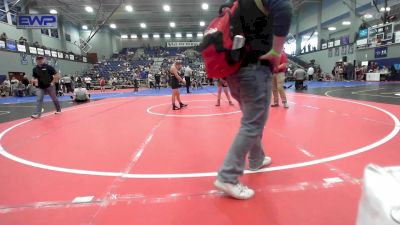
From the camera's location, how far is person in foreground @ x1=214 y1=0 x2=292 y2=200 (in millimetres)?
1913

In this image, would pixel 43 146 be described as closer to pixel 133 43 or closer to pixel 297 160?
pixel 297 160

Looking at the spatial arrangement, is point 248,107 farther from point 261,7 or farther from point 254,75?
point 261,7

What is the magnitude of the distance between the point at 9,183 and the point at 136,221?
171cm

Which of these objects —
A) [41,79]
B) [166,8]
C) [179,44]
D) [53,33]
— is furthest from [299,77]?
[179,44]

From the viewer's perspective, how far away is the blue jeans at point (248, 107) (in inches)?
82.7

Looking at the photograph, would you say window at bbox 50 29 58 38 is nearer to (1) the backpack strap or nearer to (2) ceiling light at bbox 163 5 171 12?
(2) ceiling light at bbox 163 5 171 12

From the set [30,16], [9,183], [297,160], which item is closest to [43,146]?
[9,183]

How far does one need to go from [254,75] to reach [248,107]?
271 millimetres

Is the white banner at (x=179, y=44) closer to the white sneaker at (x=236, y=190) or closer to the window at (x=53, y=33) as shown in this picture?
the window at (x=53, y=33)

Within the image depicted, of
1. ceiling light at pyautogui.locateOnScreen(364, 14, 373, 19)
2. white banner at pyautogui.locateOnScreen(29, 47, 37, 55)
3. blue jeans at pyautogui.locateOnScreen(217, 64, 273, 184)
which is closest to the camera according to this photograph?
blue jeans at pyautogui.locateOnScreen(217, 64, 273, 184)

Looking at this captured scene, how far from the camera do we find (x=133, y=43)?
49000 millimetres

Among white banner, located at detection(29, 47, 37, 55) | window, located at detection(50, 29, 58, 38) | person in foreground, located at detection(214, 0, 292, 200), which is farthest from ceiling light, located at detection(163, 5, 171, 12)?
person in foreground, located at detection(214, 0, 292, 200)

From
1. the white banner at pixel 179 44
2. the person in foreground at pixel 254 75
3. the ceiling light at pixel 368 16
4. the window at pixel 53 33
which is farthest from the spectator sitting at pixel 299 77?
the white banner at pixel 179 44

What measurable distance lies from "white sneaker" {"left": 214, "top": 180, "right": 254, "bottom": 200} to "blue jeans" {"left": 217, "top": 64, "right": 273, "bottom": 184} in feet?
0.11
